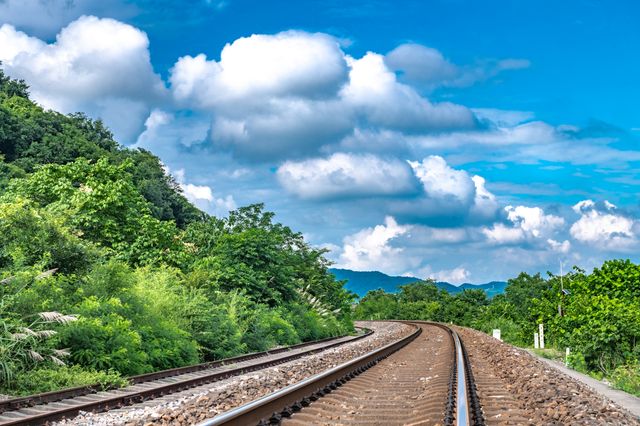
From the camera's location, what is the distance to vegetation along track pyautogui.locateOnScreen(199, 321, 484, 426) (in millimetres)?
8930

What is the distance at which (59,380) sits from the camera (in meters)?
13.6

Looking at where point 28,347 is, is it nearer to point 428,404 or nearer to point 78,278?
point 78,278

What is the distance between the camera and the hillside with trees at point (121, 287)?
14414 millimetres

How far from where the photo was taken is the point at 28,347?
45.9 ft

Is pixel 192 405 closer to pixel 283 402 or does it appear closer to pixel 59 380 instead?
pixel 283 402

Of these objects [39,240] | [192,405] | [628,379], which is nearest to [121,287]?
[39,240]

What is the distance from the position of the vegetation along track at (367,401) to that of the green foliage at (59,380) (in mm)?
4248

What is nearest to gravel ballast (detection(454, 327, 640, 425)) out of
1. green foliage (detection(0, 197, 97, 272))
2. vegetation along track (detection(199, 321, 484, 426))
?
vegetation along track (detection(199, 321, 484, 426))

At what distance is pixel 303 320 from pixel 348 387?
2727 centimetres

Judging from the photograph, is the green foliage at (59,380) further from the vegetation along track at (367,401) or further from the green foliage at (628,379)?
the green foliage at (628,379)

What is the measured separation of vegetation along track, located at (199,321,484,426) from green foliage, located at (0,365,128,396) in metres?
4.25

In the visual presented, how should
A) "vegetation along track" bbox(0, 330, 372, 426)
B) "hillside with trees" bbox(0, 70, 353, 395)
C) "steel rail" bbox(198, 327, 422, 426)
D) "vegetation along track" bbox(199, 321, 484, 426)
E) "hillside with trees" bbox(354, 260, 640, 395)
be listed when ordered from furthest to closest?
1. "hillside with trees" bbox(354, 260, 640, 395)
2. "hillside with trees" bbox(0, 70, 353, 395)
3. "vegetation along track" bbox(0, 330, 372, 426)
4. "vegetation along track" bbox(199, 321, 484, 426)
5. "steel rail" bbox(198, 327, 422, 426)

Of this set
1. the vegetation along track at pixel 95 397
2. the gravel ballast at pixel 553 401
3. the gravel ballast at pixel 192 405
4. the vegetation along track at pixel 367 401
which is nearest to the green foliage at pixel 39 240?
the vegetation along track at pixel 95 397

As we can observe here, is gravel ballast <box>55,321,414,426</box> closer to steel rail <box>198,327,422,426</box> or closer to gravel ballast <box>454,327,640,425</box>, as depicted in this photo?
steel rail <box>198,327,422,426</box>
